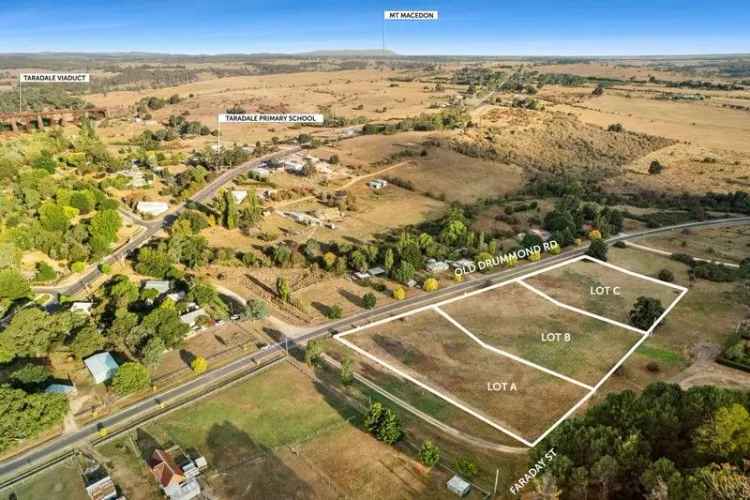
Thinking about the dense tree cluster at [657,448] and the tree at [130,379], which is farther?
the tree at [130,379]

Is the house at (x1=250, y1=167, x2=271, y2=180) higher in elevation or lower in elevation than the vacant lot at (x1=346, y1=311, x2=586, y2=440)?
higher

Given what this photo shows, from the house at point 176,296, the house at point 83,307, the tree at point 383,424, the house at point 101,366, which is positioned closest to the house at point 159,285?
the house at point 176,296

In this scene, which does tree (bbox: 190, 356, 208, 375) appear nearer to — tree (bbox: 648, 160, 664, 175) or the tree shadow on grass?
the tree shadow on grass

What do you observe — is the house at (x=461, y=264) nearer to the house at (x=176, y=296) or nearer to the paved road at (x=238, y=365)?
the paved road at (x=238, y=365)

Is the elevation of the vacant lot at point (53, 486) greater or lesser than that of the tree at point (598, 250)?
lesser

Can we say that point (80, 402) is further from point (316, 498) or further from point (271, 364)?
point (316, 498)

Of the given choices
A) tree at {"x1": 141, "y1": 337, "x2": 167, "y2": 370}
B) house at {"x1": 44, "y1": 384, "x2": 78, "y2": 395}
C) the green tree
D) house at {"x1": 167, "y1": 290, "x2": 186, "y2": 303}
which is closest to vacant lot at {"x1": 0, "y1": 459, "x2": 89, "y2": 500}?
house at {"x1": 44, "y1": 384, "x2": 78, "y2": 395}

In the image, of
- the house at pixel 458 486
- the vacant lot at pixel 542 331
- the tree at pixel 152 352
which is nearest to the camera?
the house at pixel 458 486
